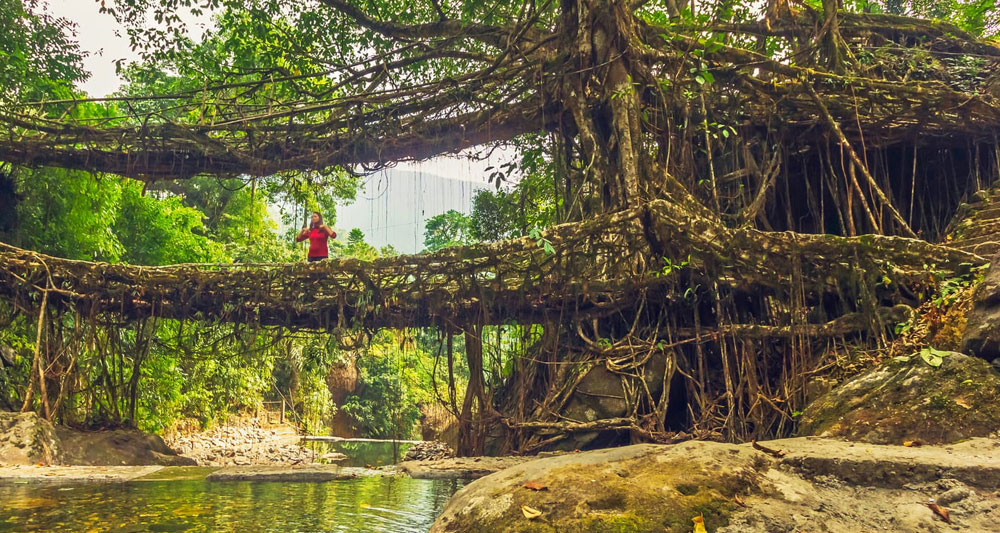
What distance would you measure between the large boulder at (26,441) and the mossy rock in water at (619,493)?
4.88 metres

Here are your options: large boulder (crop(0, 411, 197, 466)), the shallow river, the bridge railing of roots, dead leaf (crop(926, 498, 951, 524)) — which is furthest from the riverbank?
dead leaf (crop(926, 498, 951, 524))

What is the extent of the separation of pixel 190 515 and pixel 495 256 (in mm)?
3065

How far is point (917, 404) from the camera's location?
3469 mm

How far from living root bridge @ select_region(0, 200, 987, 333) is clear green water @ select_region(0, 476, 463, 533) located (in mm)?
1799

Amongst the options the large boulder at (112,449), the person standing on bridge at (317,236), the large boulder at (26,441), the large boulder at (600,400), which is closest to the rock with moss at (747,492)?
the large boulder at (600,400)

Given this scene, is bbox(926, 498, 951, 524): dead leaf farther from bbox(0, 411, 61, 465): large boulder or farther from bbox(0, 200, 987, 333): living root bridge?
bbox(0, 411, 61, 465): large boulder

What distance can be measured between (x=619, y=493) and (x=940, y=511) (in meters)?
1.20

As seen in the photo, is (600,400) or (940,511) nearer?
(940,511)

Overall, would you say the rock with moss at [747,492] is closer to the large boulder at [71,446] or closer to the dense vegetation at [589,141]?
the dense vegetation at [589,141]

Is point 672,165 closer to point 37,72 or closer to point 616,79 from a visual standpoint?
point 616,79

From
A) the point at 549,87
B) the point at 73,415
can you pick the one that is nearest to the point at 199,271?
the point at 73,415

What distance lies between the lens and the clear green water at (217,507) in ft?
11.8

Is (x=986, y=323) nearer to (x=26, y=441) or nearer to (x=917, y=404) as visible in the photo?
(x=917, y=404)

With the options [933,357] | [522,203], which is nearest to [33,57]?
[522,203]
